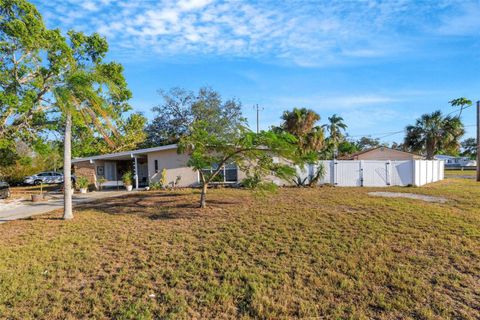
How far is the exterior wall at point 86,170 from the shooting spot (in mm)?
20359

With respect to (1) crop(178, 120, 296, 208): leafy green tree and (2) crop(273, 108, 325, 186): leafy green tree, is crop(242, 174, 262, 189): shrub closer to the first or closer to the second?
(1) crop(178, 120, 296, 208): leafy green tree

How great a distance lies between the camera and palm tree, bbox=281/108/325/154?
68.9 ft

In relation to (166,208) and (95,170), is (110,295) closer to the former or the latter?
(166,208)

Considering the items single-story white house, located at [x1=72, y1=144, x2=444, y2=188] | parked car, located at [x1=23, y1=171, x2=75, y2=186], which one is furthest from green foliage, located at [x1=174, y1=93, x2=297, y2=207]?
parked car, located at [x1=23, y1=171, x2=75, y2=186]

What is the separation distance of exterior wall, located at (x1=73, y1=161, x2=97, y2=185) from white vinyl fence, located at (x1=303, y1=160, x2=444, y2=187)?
1559cm

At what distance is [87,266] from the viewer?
5031 mm

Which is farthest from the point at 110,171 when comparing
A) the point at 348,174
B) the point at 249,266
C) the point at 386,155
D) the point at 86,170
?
the point at 386,155

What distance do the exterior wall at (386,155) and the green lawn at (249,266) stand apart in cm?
2097

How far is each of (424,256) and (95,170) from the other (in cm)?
2128

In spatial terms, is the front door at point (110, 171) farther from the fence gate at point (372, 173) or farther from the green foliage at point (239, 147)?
the fence gate at point (372, 173)

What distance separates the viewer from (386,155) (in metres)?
27.8

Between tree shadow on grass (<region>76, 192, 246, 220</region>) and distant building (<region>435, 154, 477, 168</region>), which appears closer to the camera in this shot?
tree shadow on grass (<region>76, 192, 246, 220</region>)

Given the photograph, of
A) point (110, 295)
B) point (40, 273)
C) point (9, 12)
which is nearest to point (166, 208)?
point (40, 273)

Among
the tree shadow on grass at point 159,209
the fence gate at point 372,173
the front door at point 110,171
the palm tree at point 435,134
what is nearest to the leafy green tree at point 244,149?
the tree shadow on grass at point 159,209
